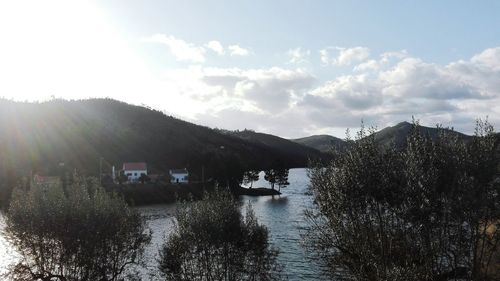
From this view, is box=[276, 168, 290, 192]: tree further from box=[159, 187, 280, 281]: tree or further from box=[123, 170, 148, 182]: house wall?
box=[159, 187, 280, 281]: tree

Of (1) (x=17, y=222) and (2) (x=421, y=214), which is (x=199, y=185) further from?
(2) (x=421, y=214)

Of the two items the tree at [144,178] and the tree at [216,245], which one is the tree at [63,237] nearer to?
the tree at [216,245]

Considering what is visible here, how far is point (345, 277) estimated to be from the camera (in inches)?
1569

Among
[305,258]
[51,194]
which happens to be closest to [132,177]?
[305,258]

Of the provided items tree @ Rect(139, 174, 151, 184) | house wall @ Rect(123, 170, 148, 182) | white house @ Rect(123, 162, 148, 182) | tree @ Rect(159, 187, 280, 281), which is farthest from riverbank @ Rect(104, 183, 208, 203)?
tree @ Rect(159, 187, 280, 281)

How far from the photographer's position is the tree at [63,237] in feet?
125

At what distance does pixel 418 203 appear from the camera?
29.0 metres

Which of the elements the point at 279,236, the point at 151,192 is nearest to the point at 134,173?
the point at 151,192

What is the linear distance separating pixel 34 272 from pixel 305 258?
113 ft

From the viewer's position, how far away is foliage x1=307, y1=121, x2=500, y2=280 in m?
28.5

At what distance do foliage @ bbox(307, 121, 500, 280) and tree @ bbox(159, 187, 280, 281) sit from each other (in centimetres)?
755

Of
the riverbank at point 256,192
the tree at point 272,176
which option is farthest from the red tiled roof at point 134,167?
the tree at point 272,176

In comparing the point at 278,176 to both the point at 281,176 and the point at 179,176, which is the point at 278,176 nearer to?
the point at 281,176

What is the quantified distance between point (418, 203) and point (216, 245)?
1569 centimetres
